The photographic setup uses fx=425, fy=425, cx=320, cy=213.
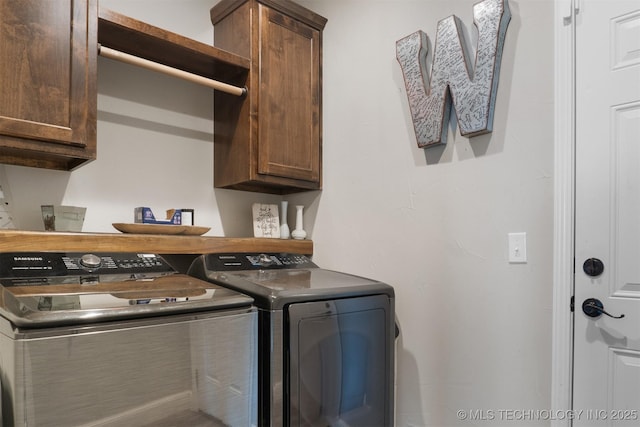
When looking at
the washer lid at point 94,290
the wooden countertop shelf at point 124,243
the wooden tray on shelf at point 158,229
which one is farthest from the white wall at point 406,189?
the washer lid at point 94,290

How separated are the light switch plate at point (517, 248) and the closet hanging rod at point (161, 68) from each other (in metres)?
1.43

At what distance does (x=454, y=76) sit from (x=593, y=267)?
3.01 ft

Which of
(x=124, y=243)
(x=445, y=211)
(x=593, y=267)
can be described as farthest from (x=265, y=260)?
(x=593, y=267)

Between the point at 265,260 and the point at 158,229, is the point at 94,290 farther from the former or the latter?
the point at 265,260

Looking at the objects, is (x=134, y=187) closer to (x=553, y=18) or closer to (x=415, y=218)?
(x=415, y=218)

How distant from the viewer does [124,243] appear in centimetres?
170

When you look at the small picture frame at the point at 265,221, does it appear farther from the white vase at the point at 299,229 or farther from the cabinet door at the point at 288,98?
the cabinet door at the point at 288,98

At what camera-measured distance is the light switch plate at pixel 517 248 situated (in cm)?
164

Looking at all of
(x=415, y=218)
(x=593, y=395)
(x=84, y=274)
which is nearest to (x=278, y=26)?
(x=415, y=218)

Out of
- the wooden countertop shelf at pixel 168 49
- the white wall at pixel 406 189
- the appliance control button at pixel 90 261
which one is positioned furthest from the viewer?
the wooden countertop shelf at pixel 168 49

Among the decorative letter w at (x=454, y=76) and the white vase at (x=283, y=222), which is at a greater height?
the decorative letter w at (x=454, y=76)

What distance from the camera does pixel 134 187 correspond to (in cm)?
207

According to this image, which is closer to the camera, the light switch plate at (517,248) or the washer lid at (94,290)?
the washer lid at (94,290)

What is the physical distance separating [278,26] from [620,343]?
204cm
